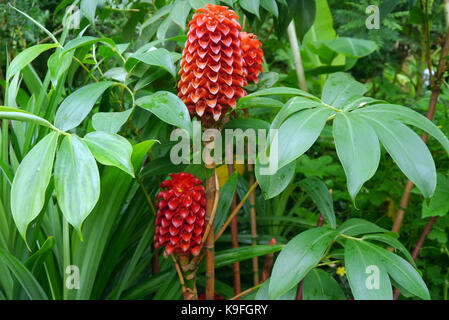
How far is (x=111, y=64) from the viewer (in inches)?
62.4

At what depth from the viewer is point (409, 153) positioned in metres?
0.58

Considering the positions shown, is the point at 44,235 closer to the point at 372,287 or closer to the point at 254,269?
the point at 254,269

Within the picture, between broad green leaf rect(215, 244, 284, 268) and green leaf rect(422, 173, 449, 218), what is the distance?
1.15 feet

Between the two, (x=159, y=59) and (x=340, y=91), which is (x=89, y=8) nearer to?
(x=159, y=59)

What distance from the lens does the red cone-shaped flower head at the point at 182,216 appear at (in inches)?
29.1

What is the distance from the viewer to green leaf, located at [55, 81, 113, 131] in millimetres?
682

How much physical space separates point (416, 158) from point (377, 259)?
0.21m

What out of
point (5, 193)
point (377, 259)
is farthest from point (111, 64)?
point (377, 259)

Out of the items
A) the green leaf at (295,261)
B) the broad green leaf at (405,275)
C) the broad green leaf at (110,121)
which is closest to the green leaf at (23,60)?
the broad green leaf at (110,121)

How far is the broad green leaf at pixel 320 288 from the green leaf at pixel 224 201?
194 mm

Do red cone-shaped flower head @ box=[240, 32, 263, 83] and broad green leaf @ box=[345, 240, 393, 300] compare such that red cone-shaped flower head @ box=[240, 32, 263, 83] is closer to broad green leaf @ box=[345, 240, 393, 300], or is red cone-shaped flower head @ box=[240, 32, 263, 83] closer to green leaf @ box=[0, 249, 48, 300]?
broad green leaf @ box=[345, 240, 393, 300]

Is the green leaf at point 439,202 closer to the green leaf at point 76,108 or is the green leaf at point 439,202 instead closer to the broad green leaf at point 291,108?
the broad green leaf at point 291,108

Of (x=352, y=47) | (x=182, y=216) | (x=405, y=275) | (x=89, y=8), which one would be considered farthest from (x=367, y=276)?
(x=352, y=47)
